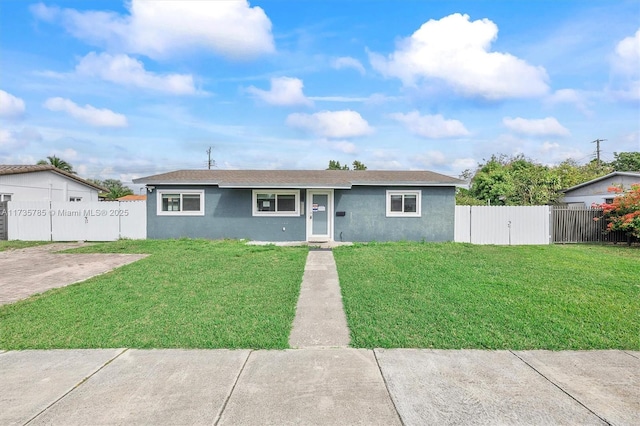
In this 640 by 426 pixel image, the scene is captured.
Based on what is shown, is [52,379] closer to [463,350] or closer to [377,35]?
[463,350]

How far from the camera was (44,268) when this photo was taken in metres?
8.27

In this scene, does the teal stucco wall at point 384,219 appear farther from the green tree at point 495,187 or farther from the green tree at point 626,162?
the green tree at point 626,162

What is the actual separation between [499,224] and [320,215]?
739cm

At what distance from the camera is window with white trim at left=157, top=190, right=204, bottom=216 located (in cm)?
1306

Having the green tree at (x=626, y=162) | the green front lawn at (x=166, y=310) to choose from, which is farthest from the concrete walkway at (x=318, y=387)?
the green tree at (x=626, y=162)

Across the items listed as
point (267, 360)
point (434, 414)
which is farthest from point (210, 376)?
point (434, 414)

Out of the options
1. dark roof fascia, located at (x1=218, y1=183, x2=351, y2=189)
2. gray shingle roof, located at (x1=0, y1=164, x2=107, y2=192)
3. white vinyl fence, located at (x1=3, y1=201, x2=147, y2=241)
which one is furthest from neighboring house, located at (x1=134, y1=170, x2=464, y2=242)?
gray shingle roof, located at (x1=0, y1=164, x2=107, y2=192)

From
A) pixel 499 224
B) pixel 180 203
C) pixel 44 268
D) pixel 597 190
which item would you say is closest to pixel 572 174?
pixel 597 190

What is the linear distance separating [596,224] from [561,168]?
60.3 feet

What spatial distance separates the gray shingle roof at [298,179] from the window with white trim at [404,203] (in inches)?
18.2

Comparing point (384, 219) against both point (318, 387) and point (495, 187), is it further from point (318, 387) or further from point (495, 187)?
point (495, 187)

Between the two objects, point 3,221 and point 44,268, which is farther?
point 3,221

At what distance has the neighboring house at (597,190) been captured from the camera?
746 inches

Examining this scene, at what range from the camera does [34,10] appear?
8789 millimetres
